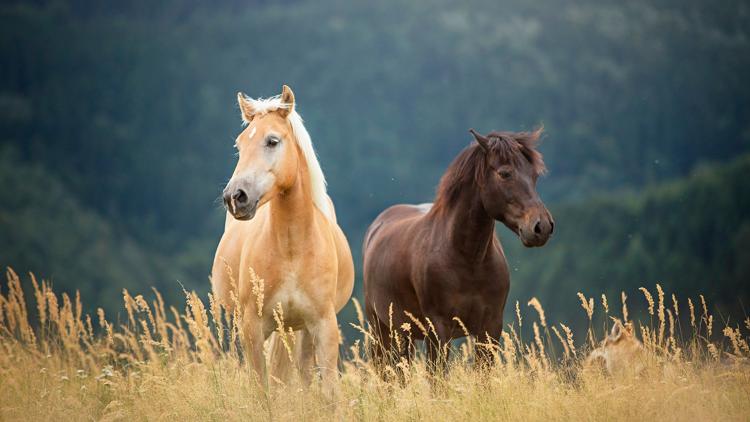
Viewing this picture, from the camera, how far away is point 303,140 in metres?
6.77

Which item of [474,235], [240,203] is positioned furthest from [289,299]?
[474,235]

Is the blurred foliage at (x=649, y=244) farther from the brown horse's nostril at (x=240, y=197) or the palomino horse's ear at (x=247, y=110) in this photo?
the brown horse's nostril at (x=240, y=197)

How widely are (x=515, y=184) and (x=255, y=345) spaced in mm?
2277

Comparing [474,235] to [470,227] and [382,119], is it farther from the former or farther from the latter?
[382,119]

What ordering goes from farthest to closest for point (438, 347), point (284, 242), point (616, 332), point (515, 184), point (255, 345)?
point (616, 332), point (438, 347), point (515, 184), point (284, 242), point (255, 345)

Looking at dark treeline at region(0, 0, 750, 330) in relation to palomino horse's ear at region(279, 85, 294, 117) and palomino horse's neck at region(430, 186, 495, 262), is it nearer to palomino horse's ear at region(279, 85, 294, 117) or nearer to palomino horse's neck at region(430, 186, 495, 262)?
palomino horse's neck at region(430, 186, 495, 262)

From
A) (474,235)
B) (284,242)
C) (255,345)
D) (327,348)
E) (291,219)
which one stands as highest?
(291,219)

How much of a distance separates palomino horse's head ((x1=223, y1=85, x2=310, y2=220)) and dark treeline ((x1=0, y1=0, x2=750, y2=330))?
3704 cm

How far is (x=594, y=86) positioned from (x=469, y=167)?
82.8m

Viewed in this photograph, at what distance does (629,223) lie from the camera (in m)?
55.5

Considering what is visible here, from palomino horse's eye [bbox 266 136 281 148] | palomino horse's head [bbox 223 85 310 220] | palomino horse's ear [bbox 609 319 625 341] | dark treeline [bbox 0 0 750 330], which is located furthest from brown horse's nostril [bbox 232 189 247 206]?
dark treeline [bbox 0 0 750 330]

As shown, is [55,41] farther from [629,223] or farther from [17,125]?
[629,223]

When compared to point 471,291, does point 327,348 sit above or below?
below

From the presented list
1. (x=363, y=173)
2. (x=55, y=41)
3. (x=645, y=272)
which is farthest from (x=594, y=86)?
(x=55, y=41)
